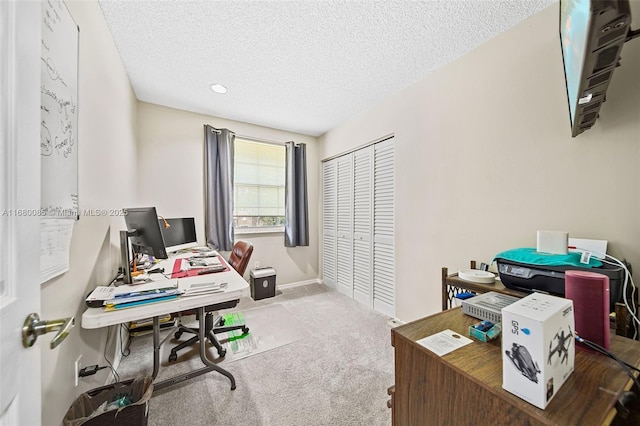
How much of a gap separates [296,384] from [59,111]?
6.68 ft

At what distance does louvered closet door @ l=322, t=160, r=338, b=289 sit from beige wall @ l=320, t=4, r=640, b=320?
1.30 metres

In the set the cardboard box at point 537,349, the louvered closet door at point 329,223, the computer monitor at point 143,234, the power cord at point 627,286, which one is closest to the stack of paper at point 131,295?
the computer monitor at point 143,234

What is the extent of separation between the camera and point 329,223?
3838mm

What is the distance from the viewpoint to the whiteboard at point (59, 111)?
0.92 metres

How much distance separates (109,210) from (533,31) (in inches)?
127

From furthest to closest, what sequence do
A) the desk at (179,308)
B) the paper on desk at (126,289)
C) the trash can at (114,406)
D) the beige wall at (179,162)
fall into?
the beige wall at (179,162), the paper on desk at (126,289), the desk at (179,308), the trash can at (114,406)

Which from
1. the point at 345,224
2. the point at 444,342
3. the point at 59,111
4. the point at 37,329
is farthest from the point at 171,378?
the point at 345,224

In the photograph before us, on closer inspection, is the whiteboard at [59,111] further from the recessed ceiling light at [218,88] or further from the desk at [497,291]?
the desk at [497,291]

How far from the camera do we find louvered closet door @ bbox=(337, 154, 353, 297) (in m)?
3.36

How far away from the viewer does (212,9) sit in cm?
155

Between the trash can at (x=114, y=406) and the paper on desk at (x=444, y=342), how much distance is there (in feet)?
4.22

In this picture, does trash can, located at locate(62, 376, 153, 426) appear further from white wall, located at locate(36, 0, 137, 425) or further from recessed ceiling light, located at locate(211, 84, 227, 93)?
recessed ceiling light, located at locate(211, 84, 227, 93)

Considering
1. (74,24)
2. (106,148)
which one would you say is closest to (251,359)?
(106,148)

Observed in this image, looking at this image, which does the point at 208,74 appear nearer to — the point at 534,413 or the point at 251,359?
the point at 251,359
